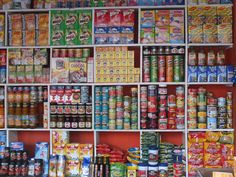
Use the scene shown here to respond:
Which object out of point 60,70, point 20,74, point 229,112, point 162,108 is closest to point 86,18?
point 60,70

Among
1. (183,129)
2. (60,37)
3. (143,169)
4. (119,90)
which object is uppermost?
(60,37)

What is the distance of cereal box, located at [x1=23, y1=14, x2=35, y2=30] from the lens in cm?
426

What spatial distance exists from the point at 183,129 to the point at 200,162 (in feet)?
1.32

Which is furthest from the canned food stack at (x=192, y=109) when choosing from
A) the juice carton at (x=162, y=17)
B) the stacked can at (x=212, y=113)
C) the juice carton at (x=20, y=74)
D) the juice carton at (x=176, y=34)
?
the juice carton at (x=20, y=74)

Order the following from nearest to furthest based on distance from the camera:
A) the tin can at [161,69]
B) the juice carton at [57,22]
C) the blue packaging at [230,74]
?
the blue packaging at [230,74] → the tin can at [161,69] → the juice carton at [57,22]

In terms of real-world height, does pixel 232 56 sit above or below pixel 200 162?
above

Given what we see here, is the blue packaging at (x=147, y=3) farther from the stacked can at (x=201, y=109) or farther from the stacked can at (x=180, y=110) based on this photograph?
the stacked can at (x=201, y=109)

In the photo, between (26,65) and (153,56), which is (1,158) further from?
(153,56)

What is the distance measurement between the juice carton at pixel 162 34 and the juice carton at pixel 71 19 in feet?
3.02

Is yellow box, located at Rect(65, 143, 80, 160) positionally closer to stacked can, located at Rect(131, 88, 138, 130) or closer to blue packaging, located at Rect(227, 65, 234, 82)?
stacked can, located at Rect(131, 88, 138, 130)

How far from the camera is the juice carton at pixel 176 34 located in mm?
4082

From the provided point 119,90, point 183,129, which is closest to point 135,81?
point 119,90

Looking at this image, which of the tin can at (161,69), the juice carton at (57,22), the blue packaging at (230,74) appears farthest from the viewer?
the juice carton at (57,22)

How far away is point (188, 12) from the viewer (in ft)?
13.3
